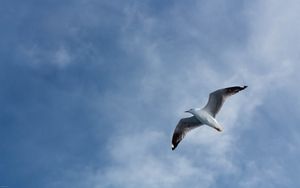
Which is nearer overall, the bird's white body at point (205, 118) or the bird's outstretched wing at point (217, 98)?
the bird's outstretched wing at point (217, 98)

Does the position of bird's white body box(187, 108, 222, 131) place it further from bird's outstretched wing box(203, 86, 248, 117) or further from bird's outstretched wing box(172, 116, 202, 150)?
bird's outstretched wing box(172, 116, 202, 150)

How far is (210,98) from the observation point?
1989 inches

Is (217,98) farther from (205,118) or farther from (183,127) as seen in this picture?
(183,127)

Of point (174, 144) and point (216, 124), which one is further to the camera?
point (174, 144)

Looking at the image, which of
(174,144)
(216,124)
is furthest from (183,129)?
(216,124)

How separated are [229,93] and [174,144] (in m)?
7.24

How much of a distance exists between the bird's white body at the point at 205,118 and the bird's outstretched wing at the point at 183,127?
1.16 meters

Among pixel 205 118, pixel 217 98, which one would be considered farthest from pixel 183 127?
pixel 217 98

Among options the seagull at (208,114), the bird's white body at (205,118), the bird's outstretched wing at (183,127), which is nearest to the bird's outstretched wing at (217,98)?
the seagull at (208,114)

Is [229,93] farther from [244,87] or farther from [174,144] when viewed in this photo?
[174,144]

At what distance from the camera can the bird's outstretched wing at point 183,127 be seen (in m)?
53.4

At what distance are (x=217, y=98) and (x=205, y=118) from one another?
174cm

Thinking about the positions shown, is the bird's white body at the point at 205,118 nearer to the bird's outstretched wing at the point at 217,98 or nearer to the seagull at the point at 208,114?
the seagull at the point at 208,114

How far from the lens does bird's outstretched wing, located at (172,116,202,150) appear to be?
53406 millimetres
